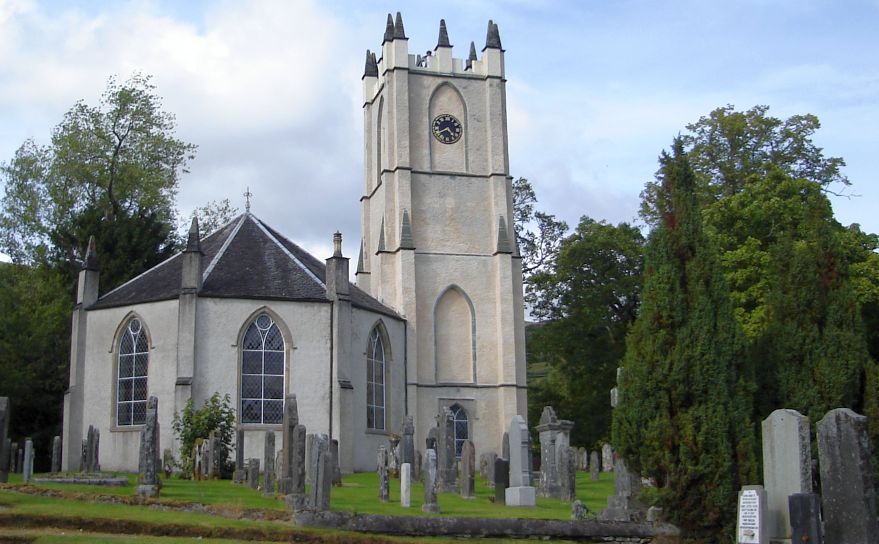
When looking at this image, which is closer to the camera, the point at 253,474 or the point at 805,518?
the point at 805,518

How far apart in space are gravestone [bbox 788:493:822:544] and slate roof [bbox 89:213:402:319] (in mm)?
22881

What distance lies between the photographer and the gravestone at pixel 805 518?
12.7 m

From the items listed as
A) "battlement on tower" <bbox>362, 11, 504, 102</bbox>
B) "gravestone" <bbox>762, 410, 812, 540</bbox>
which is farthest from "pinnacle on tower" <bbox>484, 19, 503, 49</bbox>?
"gravestone" <bbox>762, 410, 812, 540</bbox>

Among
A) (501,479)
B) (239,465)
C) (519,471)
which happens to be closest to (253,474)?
(239,465)

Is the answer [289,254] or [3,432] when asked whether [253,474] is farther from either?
[289,254]

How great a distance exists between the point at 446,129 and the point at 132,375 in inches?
710

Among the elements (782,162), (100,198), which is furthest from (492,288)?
(100,198)

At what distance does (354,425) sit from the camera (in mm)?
34875

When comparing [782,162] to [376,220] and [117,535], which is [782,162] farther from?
[117,535]

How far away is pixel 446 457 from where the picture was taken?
86.0 feet

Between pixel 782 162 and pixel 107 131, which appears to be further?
pixel 107 131

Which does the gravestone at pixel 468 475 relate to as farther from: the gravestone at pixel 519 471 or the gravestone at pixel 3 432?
the gravestone at pixel 3 432

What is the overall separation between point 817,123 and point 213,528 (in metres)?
32.9

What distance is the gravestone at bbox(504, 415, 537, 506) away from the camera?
901 inches
